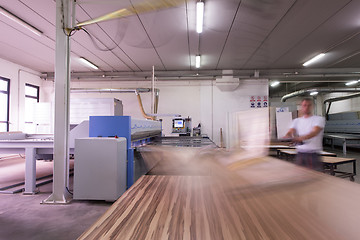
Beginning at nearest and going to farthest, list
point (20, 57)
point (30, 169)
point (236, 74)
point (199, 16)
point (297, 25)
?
point (30, 169)
point (199, 16)
point (297, 25)
point (20, 57)
point (236, 74)

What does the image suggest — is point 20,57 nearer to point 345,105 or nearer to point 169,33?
point 169,33

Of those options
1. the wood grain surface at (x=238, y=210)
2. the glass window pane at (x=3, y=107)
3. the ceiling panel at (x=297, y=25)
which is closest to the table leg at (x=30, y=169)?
the wood grain surface at (x=238, y=210)

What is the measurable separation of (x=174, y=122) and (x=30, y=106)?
16.2ft

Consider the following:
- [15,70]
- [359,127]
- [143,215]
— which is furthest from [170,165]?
[359,127]

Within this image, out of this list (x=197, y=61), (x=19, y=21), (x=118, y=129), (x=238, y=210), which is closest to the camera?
(x=238, y=210)

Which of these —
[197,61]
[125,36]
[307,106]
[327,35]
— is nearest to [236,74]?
[197,61]

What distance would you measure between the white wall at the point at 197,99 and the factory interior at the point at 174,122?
4 cm

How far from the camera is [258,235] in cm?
64

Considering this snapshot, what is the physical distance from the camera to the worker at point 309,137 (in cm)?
229

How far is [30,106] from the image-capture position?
6.76 m

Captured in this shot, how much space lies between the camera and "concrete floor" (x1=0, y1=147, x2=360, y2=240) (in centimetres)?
205

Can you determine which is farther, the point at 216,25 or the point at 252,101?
the point at 252,101

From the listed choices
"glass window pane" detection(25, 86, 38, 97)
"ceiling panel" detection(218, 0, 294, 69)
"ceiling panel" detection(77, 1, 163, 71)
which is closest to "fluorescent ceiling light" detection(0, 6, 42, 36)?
"ceiling panel" detection(77, 1, 163, 71)

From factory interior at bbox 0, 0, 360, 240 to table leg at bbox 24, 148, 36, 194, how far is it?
0.02 metres
